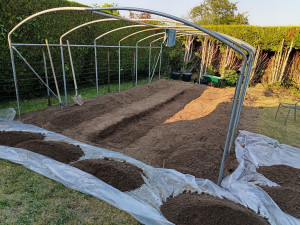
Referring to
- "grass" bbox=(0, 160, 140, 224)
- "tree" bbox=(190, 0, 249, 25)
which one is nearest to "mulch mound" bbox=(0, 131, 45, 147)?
"grass" bbox=(0, 160, 140, 224)

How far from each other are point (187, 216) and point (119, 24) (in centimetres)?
1006

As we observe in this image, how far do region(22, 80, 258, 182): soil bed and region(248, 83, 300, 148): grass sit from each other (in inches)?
13.9

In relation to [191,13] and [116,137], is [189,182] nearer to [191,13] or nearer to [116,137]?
[116,137]

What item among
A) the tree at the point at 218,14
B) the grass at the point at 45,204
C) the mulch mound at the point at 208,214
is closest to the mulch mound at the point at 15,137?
the grass at the point at 45,204

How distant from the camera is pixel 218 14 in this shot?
33938 mm

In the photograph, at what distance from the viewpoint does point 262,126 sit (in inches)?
230

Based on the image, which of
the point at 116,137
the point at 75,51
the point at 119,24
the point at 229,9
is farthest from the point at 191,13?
the point at 116,137

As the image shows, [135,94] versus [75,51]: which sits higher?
[75,51]

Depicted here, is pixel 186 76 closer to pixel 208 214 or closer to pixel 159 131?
pixel 159 131

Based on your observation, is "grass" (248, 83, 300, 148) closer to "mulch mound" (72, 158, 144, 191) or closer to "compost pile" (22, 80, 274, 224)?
"compost pile" (22, 80, 274, 224)

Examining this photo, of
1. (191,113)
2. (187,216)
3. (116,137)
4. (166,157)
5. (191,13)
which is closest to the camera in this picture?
(187,216)

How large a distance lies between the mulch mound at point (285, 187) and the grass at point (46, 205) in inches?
76.6

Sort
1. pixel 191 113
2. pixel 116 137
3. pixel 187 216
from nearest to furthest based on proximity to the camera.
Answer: pixel 187 216 < pixel 116 137 < pixel 191 113

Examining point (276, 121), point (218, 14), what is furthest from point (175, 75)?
point (218, 14)
